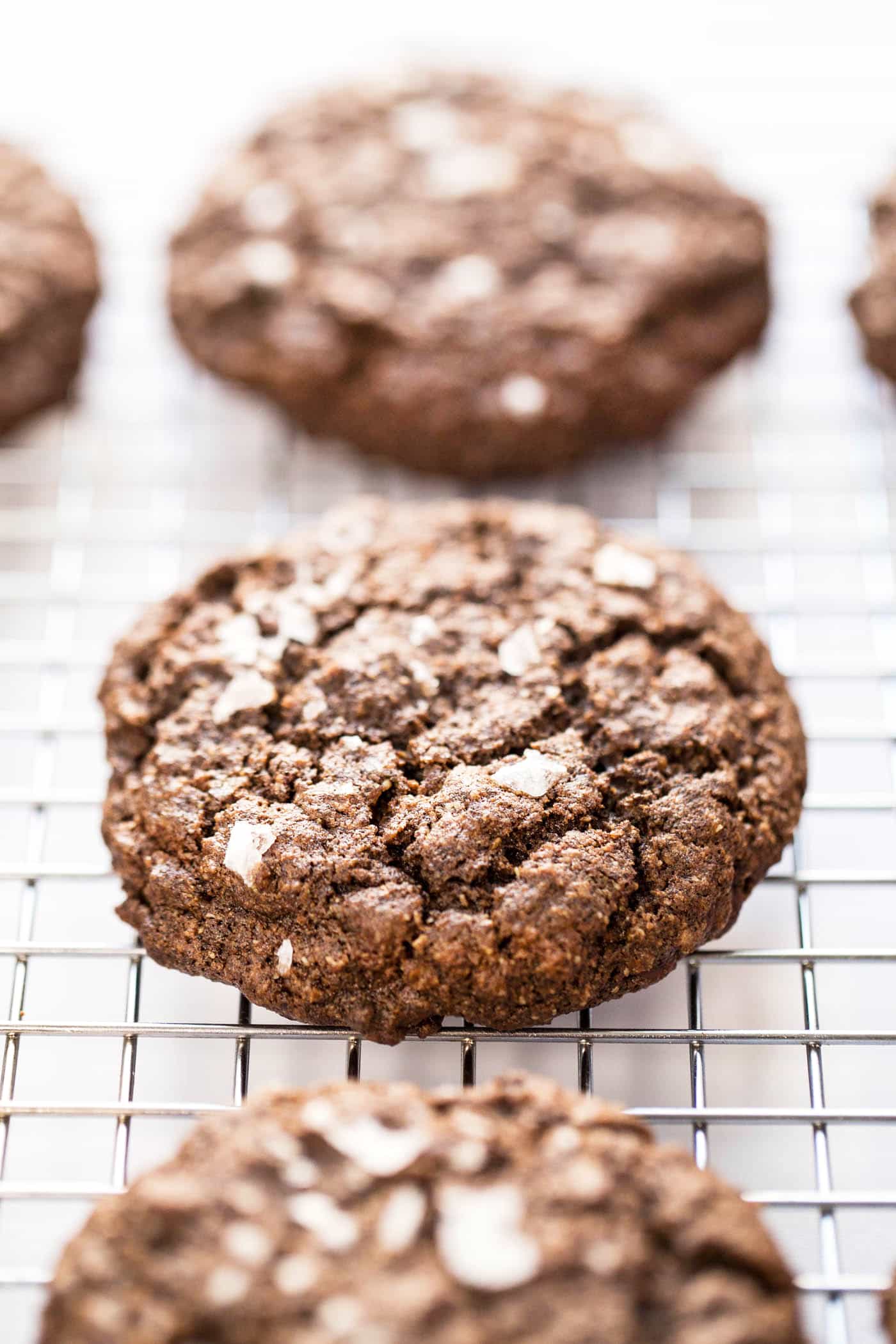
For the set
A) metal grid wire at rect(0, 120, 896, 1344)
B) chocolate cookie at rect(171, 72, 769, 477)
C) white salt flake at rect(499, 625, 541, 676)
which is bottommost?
metal grid wire at rect(0, 120, 896, 1344)

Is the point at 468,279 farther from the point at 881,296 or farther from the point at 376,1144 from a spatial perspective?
the point at 376,1144

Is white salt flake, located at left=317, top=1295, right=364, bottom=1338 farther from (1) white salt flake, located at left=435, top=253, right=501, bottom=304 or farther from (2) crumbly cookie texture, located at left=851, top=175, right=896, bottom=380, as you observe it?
(2) crumbly cookie texture, located at left=851, top=175, right=896, bottom=380

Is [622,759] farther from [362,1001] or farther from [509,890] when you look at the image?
[362,1001]

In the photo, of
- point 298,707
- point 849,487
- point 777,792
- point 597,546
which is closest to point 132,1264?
point 298,707

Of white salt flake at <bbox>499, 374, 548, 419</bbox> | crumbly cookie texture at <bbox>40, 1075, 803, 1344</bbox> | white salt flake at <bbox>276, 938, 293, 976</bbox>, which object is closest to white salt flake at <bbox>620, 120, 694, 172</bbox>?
white salt flake at <bbox>499, 374, 548, 419</bbox>


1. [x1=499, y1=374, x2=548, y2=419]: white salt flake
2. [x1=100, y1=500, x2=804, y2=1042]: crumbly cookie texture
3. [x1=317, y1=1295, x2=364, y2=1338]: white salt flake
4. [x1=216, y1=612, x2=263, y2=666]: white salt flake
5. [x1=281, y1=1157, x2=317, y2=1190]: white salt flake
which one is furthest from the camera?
[x1=499, y1=374, x2=548, y2=419]: white salt flake

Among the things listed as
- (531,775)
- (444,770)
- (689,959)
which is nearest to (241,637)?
(444,770)
